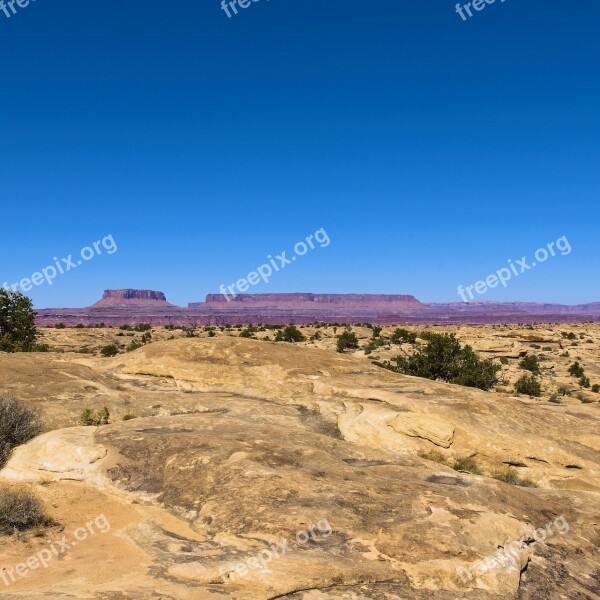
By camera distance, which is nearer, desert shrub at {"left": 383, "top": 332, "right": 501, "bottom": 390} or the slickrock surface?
the slickrock surface

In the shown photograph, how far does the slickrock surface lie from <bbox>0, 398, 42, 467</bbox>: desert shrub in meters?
0.41

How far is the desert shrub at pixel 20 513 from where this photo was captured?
293 inches

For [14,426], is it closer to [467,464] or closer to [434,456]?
[434,456]

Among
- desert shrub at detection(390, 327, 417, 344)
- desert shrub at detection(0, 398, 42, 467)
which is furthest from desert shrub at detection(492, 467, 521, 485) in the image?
desert shrub at detection(390, 327, 417, 344)

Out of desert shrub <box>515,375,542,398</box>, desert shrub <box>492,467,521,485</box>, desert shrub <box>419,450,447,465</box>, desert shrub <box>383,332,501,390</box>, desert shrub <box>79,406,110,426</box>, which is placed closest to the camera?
Result: desert shrub <box>492,467,521,485</box>

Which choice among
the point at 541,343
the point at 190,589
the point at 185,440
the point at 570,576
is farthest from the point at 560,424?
the point at 541,343

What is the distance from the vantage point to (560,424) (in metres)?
13.4

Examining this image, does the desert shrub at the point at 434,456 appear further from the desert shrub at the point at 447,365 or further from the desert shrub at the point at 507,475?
the desert shrub at the point at 447,365

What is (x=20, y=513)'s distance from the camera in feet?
24.7

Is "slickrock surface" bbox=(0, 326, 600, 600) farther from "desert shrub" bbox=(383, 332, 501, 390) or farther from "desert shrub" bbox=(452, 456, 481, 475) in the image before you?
"desert shrub" bbox=(383, 332, 501, 390)

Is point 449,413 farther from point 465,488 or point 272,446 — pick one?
point 272,446

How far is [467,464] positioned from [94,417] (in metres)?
8.66

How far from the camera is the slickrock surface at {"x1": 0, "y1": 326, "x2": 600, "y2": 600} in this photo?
6172 millimetres

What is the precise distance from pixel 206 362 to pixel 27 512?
9.22 meters
